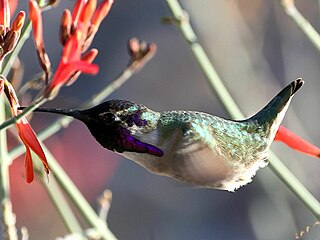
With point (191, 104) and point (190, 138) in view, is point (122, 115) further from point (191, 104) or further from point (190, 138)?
point (191, 104)

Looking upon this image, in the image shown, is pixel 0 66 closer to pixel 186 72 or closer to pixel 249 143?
pixel 249 143

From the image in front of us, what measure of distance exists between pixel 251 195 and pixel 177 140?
2.91 meters

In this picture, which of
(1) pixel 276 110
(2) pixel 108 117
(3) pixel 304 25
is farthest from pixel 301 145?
(2) pixel 108 117

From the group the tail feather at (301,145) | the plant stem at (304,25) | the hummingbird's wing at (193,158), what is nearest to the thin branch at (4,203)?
the hummingbird's wing at (193,158)

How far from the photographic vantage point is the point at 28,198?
14.5 ft

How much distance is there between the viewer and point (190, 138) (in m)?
2.12

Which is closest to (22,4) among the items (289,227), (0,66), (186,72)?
(186,72)

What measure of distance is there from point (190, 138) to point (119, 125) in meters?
0.25

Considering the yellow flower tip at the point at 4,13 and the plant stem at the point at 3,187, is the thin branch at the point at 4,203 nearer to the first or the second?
the plant stem at the point at 3,187

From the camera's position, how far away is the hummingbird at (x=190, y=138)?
194cm

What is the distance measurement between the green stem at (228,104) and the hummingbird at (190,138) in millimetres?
59

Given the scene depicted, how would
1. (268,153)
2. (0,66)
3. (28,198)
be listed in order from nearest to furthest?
(0,66) < (268,153) < (28,198)

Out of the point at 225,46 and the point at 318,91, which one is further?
the point at 318,91

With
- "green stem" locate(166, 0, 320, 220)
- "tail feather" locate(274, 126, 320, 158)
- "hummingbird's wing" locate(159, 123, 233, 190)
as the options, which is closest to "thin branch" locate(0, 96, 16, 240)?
"hummingbird's wing" locate(159, 123, 233, 190)
